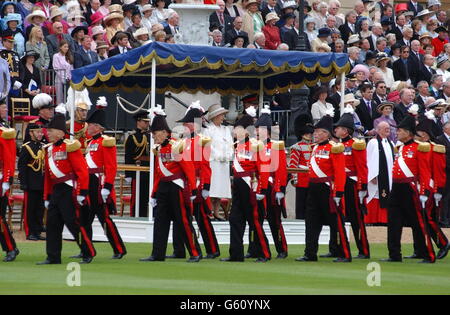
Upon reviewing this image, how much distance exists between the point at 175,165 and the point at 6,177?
223 cm

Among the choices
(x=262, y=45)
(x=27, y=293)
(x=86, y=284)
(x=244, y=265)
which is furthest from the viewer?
(x=262, y=45)

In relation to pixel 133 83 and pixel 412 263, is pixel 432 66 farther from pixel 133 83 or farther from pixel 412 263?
pixel 412 263

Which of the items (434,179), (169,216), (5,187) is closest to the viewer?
(5,187)

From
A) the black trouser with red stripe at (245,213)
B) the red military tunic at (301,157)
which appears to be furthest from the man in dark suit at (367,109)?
the black trouser with red stripe at (245,213)

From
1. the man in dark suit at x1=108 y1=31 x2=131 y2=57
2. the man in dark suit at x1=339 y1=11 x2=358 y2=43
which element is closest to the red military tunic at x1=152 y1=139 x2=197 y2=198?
the man in dark suit at x1=108 y1=31 x2=131 y2=57

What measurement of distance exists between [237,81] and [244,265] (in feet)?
22.9

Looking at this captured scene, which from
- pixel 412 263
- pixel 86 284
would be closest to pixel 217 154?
pixel 412 263

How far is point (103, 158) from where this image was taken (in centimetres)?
1914

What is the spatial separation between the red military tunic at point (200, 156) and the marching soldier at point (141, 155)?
392 centimetres

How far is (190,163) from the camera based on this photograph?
1845 centimetres

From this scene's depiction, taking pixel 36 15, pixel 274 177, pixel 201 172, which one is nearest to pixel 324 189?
pixel 274 177

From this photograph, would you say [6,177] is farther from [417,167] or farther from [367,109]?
[367,109]

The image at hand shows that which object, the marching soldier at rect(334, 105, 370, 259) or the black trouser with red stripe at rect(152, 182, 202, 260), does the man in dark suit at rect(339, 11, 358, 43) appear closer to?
the marching soldier at rect(334, 105, 370, 259)

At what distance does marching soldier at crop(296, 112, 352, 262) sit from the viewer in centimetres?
1892
